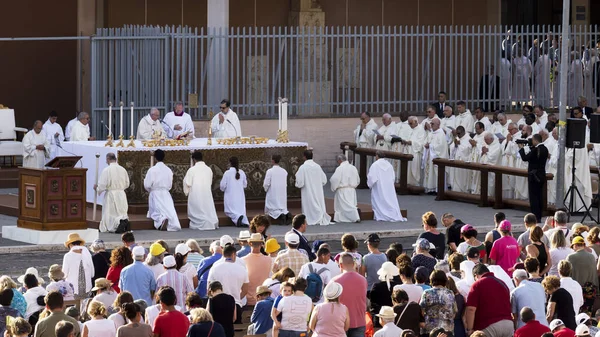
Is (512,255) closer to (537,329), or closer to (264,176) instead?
(537,329)

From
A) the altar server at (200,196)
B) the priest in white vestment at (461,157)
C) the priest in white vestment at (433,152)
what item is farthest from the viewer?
the priest in white vestment at (433,152)

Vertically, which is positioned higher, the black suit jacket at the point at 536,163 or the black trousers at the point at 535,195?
the black suit jacket at the point at 536,163

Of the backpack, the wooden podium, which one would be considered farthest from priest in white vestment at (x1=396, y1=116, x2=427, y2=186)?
the backpack

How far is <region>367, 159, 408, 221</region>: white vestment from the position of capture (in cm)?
2634

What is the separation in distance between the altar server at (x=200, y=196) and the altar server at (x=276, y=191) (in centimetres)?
104

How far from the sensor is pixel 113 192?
23734 mm

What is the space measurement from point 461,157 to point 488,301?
15.3 meters

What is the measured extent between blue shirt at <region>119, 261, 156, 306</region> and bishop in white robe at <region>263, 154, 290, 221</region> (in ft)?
31.2

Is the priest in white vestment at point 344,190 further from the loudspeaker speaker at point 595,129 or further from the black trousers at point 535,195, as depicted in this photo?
the loudspeaker speaker at point 595,129

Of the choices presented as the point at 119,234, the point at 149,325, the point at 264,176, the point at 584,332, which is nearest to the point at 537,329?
the point at 584,332

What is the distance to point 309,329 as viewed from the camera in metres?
14.1

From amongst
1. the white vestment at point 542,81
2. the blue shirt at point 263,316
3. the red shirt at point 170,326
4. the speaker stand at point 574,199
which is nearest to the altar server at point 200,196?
the speaker stand at point 574,199

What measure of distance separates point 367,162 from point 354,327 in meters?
17.2

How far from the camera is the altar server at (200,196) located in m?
24.7
